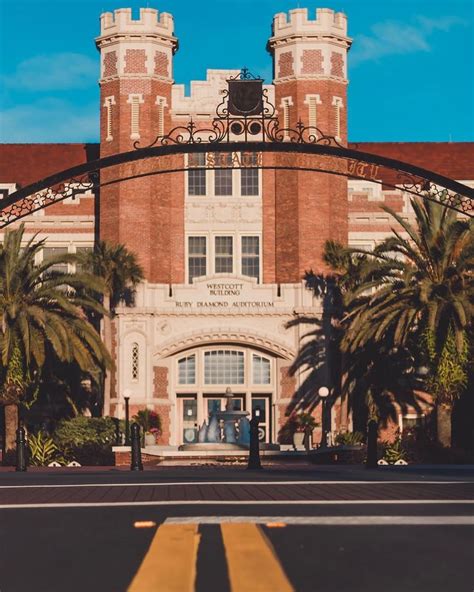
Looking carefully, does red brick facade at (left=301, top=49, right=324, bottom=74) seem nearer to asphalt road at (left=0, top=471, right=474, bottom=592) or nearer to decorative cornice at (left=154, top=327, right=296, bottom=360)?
decorative cornice at (left=154, top=327, right=296, bottom=360)

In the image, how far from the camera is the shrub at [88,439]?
44094mm

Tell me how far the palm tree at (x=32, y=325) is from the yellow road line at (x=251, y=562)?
108 ft

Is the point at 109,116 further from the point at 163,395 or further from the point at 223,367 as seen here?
the point at 163,395

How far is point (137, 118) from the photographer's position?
55812mm

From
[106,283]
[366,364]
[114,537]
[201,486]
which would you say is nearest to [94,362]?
[106,283]

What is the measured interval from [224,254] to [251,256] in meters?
1.19

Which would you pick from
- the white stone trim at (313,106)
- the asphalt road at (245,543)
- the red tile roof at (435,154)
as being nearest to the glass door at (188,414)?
the white stone trim at (313,106)

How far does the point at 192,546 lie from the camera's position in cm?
1066

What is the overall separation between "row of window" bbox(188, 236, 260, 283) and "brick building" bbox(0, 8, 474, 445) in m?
0.05

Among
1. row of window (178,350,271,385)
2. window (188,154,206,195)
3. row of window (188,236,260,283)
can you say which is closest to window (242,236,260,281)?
row of window (188,236,260,283)

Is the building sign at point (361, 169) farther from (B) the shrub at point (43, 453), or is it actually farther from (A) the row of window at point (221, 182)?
(B) the shrub at point (43, 453)

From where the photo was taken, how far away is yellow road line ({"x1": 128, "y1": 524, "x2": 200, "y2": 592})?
28.6 ft

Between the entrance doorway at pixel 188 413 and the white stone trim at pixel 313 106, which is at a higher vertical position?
Result: the white stone trim at pixel 313 106

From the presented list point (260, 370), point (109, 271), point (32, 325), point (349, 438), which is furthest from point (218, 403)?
point (32, 325)
